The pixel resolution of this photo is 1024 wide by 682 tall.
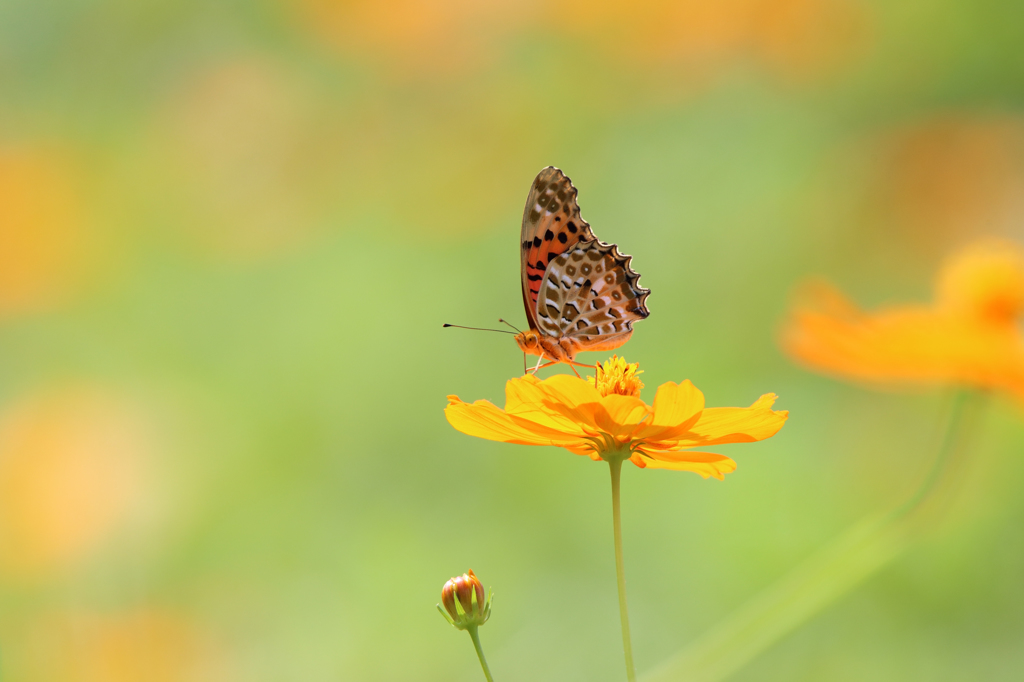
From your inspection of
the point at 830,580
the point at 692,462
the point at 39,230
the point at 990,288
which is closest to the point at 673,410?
the point at 692,462

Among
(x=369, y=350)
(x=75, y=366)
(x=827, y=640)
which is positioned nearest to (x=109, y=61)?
(x=75, y=366)

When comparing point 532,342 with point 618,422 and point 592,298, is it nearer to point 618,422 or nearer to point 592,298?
point 592,298

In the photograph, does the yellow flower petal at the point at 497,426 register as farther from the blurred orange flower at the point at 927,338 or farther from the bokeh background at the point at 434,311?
the bokeh background at the point at 434,311

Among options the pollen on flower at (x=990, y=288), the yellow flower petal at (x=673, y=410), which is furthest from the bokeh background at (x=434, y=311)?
the yellow flower petal at (x=673, y=410)

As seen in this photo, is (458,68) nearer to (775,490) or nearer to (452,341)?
(452,341)

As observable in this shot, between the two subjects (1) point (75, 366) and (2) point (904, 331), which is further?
(1) point (75, 366)

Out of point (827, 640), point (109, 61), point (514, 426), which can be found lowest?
point (827, 640)
